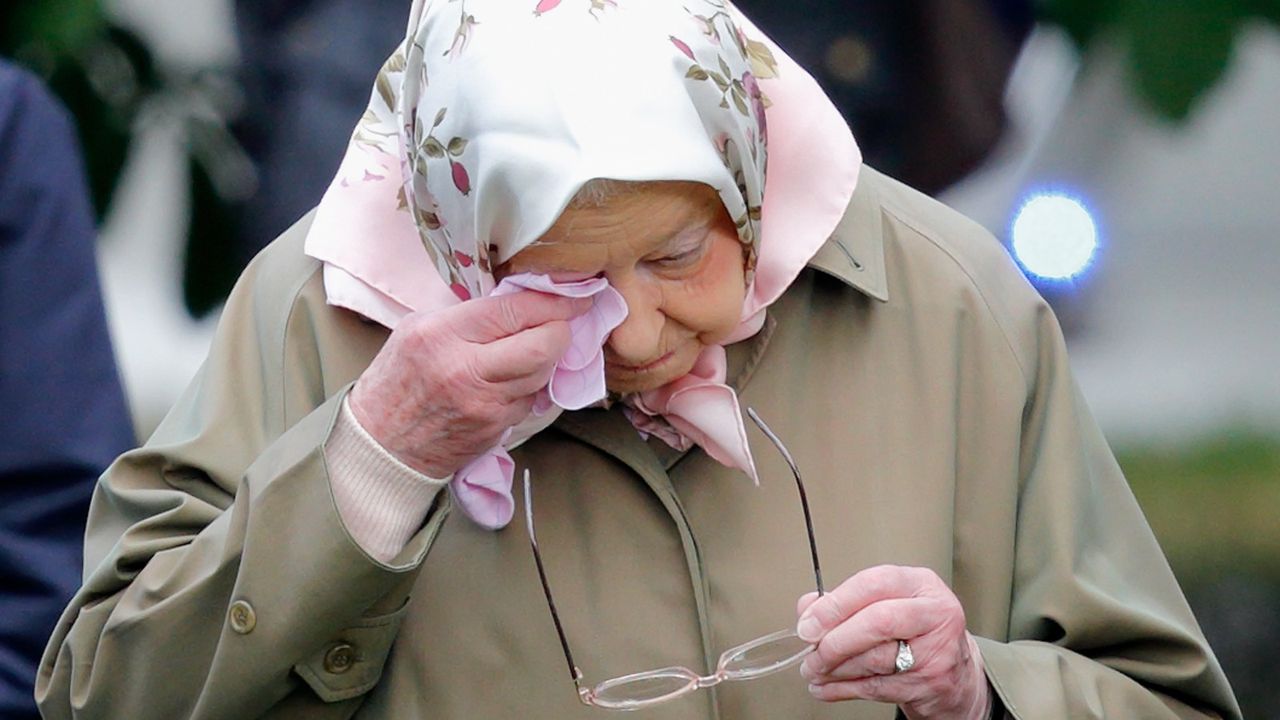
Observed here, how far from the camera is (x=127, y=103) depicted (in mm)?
3803

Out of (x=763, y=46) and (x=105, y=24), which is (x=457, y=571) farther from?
(x=105, y=24)

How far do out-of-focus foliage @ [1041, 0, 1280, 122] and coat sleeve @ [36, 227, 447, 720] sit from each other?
193cm

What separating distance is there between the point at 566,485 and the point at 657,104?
1.47ft

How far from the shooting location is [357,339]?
2178 millimetres

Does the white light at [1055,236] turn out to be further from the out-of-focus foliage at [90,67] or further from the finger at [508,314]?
the finger at [508,314]

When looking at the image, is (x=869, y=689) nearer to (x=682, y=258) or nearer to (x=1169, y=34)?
(x=682, y=258)

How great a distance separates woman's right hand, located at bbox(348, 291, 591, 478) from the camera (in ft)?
6.26

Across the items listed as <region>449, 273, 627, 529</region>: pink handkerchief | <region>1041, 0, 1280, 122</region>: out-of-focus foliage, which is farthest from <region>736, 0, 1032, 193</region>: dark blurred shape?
<region>449, 273, 627, 529</region>: pink handkerchief

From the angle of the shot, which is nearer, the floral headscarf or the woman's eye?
the floral headscarf

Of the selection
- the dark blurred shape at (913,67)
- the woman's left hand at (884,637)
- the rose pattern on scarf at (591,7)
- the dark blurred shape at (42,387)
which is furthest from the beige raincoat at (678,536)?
the dark blurred shape at (913,67)

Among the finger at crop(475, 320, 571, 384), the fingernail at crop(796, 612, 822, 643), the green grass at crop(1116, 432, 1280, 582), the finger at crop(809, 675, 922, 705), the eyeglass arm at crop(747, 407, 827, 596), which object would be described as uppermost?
the finger at crop(475, 320, 571, 384)

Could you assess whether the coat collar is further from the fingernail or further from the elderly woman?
the fingernail

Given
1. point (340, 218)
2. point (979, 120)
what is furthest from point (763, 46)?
point (979, 120)

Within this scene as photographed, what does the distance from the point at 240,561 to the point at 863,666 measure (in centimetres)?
59
